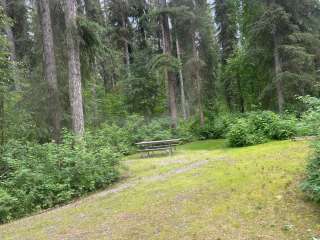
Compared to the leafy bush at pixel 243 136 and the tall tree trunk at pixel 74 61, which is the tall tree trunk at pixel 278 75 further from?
the tall tree trunk at pixel 74 61

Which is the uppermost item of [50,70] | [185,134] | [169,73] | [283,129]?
[169,73]

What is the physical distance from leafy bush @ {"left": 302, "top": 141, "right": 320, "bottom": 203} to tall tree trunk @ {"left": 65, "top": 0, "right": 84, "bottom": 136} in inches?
315

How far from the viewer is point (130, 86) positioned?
25078mm

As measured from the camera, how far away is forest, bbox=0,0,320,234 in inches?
367

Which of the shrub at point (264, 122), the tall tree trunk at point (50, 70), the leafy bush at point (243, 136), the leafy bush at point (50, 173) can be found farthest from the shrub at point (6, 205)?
the shrub at point (264, 122)

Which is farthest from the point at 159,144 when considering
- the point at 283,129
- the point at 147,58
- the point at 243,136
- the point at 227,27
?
the point at 227,27

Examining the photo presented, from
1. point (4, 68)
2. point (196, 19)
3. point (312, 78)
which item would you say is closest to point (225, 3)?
point (196, 19)

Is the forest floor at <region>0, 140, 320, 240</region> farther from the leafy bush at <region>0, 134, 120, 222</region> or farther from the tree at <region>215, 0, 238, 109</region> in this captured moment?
the tree at <region>215, 0, 238, 109</region>

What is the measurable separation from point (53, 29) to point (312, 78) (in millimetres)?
11821

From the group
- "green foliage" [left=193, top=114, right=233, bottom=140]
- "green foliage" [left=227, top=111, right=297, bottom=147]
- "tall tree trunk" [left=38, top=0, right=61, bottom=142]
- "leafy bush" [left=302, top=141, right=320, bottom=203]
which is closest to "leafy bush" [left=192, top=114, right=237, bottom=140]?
"green foliage" [left=193, top=114, right=233, bottom=140]

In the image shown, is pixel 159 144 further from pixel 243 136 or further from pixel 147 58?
pixel 147 58

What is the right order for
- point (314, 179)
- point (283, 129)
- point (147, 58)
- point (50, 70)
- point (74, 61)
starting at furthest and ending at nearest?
point (147, 58), point (50, 70), point (283, 129), point (74, 61), point (314, 179)

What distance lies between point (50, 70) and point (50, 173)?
22.2 ft

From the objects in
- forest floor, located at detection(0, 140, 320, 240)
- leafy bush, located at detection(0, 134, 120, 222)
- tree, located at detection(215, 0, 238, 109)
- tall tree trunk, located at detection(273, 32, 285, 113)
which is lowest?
forest floor, located at detection(0, 140, 320, 240)
